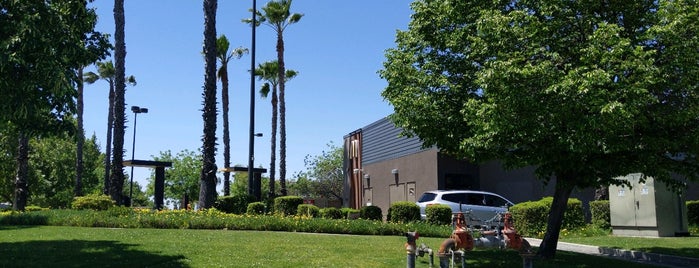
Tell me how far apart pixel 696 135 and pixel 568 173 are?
2.29 metres

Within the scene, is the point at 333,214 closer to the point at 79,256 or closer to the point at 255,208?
the point at 255,208

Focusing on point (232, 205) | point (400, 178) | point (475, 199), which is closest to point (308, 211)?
point (232, 205)

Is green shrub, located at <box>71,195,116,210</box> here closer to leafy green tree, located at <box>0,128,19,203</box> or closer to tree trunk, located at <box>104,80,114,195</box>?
tree trunk, located at <box>104,80,114,195</box>

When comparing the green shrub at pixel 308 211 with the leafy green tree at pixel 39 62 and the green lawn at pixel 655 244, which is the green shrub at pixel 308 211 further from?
the leafy green tree at pixel 39 62

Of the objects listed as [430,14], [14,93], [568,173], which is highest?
[430,14]

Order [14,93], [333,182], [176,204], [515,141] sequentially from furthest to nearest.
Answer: [176,204]
[333,182]
[515,141]
[14,93]

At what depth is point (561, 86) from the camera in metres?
8.72

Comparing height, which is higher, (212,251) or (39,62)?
(39,62)

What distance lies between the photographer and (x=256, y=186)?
1427 inches

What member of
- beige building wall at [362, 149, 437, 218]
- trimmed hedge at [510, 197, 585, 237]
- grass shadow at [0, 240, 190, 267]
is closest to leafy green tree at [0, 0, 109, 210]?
grass shadow at [0, 240, 190, 267]

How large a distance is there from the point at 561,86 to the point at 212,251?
6859 mm

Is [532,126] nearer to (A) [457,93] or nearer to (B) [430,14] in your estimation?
(A) [457,93]

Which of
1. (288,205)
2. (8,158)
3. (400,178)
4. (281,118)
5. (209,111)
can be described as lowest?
(288,205)

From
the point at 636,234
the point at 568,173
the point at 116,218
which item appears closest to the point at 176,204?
the point at 116,218
